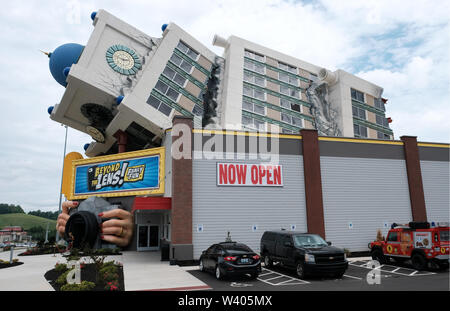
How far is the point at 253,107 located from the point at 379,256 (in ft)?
77.4

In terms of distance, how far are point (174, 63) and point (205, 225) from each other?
2013 centimetres

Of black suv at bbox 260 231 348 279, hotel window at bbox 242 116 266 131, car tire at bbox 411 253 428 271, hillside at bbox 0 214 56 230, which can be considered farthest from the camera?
hillside at bbox 0 214 56 230

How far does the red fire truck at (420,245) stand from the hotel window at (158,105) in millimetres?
22571

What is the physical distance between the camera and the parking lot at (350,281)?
39.5ft

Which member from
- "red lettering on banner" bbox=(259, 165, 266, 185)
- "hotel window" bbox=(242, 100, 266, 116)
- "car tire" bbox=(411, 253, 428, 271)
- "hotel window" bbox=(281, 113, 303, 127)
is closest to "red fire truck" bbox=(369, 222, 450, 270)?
"car tire" bbox=(411, 253, 428, 271)

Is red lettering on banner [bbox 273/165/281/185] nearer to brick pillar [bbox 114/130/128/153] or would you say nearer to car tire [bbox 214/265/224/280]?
car tire [bbox 214/265/224/280]

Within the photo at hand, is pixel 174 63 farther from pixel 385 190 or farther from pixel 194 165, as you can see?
pixel 385 190

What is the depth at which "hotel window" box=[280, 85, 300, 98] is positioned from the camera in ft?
136

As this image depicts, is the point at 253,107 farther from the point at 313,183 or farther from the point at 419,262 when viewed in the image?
the point at 419,262

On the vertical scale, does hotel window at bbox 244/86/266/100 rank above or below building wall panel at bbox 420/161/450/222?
above

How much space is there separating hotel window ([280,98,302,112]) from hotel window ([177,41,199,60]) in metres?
12.1

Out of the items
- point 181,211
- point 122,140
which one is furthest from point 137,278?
point 122,140

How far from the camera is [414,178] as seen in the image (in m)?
25.3
